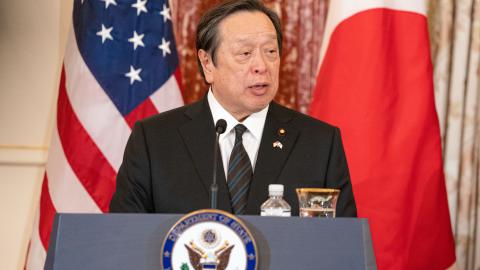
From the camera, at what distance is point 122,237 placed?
153cm

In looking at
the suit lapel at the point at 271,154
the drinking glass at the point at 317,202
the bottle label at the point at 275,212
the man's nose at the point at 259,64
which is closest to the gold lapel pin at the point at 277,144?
the suit lapel at the point at 271,154

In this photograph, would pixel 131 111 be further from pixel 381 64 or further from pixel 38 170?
pixel 381 64

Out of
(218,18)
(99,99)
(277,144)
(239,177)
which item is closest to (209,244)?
(239,177)

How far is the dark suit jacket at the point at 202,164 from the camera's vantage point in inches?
87.7

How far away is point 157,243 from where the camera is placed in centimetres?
153

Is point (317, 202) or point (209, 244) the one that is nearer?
point (209, 244)

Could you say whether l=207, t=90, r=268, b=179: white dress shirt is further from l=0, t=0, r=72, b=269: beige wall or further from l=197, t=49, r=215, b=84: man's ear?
l=0, t=0, r=72, b=269: beige wall

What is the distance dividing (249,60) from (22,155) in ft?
6.05

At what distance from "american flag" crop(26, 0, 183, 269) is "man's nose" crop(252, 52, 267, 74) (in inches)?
43.6

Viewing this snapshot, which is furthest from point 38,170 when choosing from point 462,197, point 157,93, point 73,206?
point 462,197

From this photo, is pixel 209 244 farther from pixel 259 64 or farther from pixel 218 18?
pixel 218 18

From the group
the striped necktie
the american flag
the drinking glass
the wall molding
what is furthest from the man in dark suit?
the wall molding

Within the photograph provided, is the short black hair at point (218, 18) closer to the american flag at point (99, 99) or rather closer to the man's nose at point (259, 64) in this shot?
the man's nose at point (259, 64)

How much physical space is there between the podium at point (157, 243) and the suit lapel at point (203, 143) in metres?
0.63
